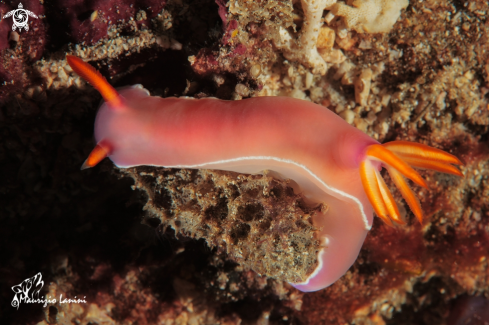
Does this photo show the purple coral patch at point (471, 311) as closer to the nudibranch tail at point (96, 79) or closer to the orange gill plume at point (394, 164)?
the orange gill plume at point (394, 164)

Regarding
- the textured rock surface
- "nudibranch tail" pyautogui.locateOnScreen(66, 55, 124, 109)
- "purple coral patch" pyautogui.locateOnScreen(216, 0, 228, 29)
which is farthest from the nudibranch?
"purple coral patch" pyautogui.locateOnScreen(216, 0, 228, 29)

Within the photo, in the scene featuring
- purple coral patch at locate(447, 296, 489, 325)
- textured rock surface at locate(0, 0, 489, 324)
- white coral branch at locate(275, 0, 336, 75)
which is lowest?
purple coral patch at locate(447, 296, 489, 325)

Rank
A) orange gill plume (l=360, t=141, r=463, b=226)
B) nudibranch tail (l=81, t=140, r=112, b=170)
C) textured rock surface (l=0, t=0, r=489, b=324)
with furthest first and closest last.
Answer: textured rock surface (l=0, t=0, r=489, b=324) → nudibranch tail (l=81, t=140, r=112, b=170) → orange gill plume (l=360, t=141, r=463, b=226)

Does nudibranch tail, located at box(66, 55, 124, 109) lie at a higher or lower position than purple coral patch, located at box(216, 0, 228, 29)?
lower

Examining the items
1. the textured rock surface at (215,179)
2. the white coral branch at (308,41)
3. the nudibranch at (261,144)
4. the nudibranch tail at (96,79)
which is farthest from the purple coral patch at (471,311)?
the nudibranch tail at (96,79)

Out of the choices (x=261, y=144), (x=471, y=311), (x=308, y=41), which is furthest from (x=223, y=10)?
(x=471, y=311)

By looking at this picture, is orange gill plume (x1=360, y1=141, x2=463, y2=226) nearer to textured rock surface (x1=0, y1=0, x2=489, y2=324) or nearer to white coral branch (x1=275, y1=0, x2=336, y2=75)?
textured rock surface (x1=0, y1=0, x2=489, y2=324)

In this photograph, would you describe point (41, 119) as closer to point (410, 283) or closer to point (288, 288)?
point (288, 288)
